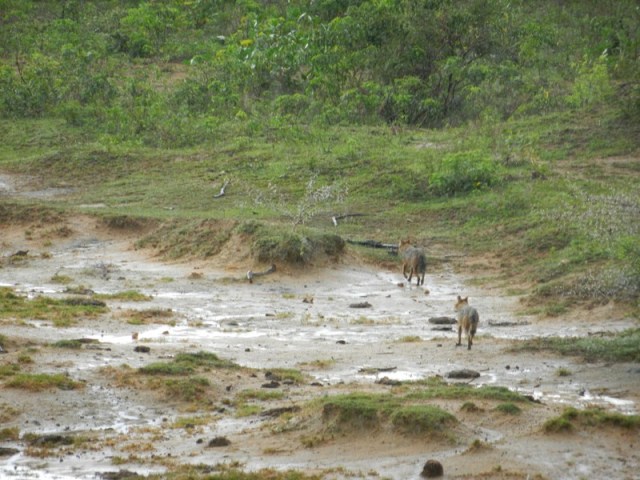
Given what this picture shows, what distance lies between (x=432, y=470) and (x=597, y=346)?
537cm

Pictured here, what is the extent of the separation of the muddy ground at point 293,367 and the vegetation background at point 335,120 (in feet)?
4.74

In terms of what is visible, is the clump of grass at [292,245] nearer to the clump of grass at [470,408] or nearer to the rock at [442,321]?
the rock at [442,321]

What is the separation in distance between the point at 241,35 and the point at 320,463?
33038 millimetres

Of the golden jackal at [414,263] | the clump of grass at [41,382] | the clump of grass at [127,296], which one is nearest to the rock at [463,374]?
the clump of grass at [41,382]

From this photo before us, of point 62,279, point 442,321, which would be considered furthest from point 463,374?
point 62,279

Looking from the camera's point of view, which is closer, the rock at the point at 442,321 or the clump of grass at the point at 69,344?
the clump of grass at the point at 69,344

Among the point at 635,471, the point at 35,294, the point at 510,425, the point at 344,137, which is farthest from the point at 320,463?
the point at 344,137

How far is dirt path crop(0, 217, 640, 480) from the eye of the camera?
11.1 meters

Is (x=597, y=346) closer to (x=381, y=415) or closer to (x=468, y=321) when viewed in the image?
(x=468, y=321)

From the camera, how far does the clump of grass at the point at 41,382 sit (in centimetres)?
→ 1338

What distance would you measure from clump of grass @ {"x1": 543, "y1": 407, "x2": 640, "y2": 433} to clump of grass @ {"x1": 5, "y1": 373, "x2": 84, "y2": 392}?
222 inches

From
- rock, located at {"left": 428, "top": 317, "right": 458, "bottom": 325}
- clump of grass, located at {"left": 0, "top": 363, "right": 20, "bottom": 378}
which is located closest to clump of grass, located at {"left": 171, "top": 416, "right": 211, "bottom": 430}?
clump of grass, located at {"left": 0, "top": 363, "right": 20, "bottom": 378}

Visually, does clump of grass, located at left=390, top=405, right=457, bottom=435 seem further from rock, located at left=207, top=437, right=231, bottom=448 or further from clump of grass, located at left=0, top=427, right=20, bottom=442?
clump of grass, located at left=0, top=427, right=20, bottom=442

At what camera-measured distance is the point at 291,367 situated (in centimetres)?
1556
